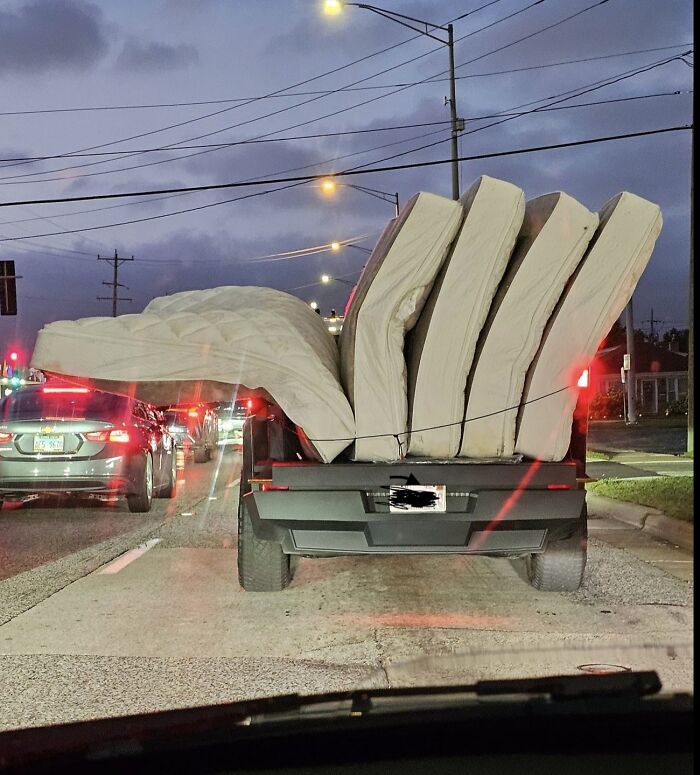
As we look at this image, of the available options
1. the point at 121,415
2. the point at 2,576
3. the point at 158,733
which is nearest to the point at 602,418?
the point at 121,415

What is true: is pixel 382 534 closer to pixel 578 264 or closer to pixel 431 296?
pixel 431 296

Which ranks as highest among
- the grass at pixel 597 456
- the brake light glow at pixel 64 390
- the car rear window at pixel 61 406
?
the brake light glow at pixel 64 390

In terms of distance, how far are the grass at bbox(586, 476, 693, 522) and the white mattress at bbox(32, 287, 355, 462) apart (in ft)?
17.6

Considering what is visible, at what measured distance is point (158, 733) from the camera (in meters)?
2.21

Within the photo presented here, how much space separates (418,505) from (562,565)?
57.3 inches

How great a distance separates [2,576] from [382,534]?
138 inches

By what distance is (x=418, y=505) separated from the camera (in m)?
5.73

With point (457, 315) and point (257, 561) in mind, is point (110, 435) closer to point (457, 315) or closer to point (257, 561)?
point (257, 561)

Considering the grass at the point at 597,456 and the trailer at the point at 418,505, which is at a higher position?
the trailer at the point at 418,505

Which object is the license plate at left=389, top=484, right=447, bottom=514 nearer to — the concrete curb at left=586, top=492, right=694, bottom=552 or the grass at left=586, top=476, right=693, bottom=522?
the concrete curb at left=586, top=492, right=694, bottom=552

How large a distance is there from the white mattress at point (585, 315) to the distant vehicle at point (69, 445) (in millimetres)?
6203

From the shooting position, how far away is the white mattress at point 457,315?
5.36 meters

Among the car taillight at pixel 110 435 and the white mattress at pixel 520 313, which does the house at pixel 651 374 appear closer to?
the car taillight at pixel 110 435

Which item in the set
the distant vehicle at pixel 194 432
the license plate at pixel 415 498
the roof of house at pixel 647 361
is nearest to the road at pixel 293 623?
the license plate at pixel 415 498
